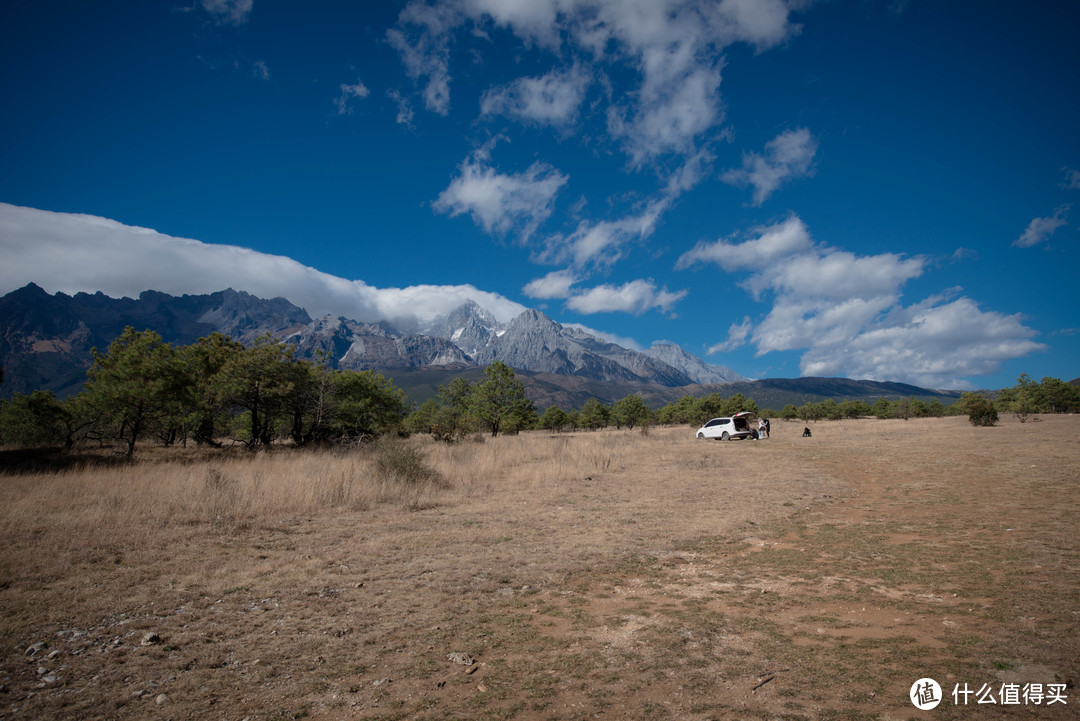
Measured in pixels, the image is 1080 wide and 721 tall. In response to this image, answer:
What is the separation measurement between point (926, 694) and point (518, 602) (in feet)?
12.8

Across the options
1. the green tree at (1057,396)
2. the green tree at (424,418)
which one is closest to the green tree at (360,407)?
the green tree at (424,418)

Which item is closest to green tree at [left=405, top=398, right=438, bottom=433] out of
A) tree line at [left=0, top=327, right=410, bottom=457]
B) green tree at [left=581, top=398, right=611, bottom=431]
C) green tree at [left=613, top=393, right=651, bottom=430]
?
tree line at [left=0, top=327, right=410, bottom=457]

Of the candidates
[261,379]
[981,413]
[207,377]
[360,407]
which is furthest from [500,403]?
[981,413]

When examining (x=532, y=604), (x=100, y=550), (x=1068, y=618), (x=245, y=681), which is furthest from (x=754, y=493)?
(x=100, y=550)

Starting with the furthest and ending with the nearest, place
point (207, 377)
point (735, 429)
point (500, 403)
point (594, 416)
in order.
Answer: point (594, 416), point (500, 403), point (735, 429), point (207, 377)

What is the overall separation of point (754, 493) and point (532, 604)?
9.22 meters

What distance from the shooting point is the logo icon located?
10.2 feet

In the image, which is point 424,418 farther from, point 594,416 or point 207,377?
point 594,416

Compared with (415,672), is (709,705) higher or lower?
higher

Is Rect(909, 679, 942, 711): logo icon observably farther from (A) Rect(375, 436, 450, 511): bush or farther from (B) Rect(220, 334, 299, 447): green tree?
(B) Rect(220, 334, 299, 447): green tree

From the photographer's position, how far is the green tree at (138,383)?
653 inches

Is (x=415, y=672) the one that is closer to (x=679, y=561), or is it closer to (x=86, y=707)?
(x=86, y=707)

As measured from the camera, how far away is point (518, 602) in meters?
5.37

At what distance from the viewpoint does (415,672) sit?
3.73m
